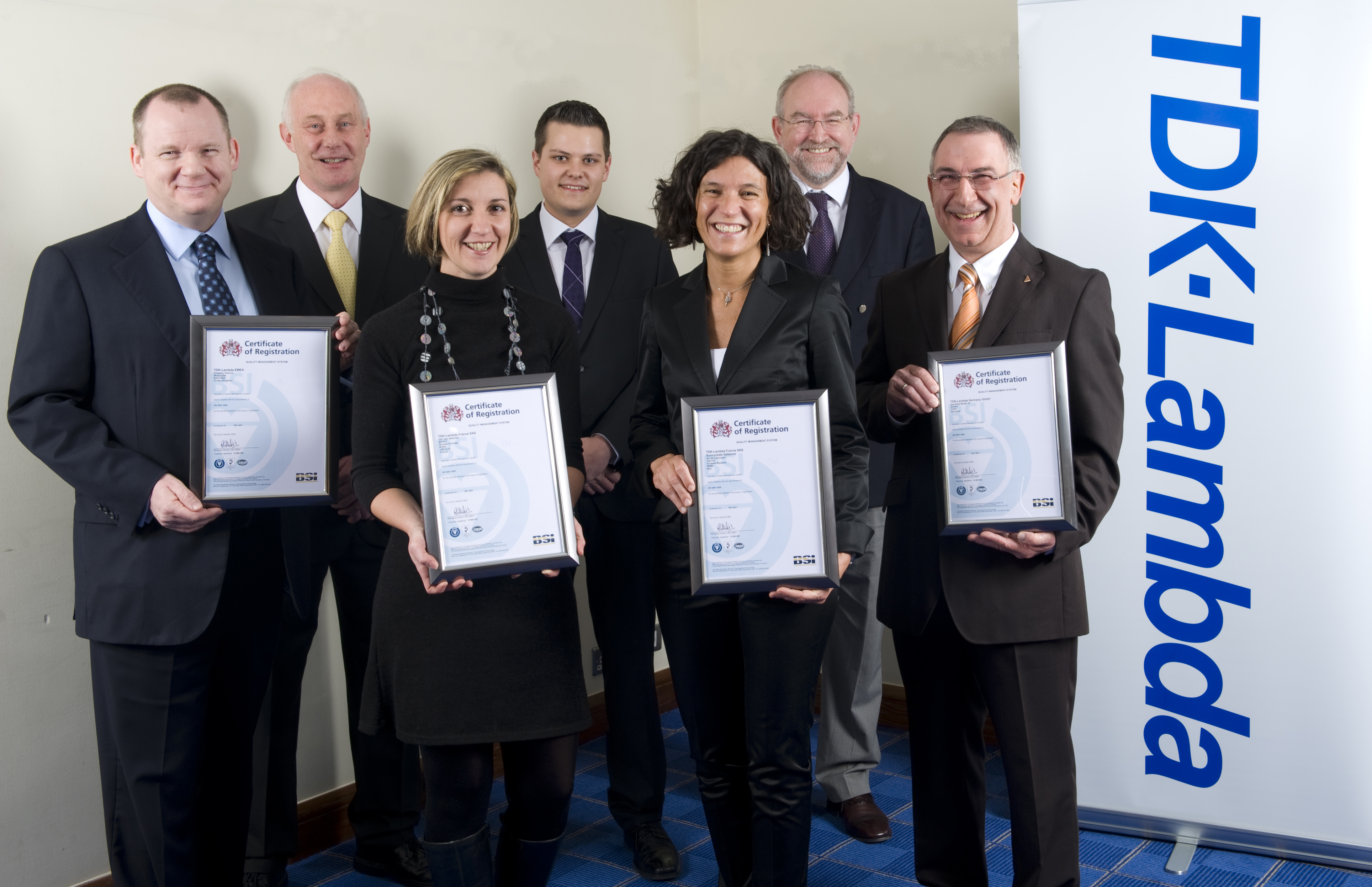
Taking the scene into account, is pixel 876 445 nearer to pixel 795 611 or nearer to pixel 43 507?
pixel 795 611

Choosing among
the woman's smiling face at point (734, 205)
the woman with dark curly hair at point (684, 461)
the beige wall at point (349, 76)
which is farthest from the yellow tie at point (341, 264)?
the woman's smiling face at point (734, 205)

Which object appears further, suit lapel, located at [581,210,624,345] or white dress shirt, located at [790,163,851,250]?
white dress shirt, located at [790,163,851,250]

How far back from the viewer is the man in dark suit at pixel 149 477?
212 cm

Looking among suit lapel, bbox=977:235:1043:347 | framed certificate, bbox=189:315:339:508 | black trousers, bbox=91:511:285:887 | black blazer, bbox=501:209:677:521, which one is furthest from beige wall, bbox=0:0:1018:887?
suit lapel, bbox=977:235:1043:347

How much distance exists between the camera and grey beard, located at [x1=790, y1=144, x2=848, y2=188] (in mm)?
3322

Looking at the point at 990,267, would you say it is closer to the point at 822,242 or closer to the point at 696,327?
the point at 696,327

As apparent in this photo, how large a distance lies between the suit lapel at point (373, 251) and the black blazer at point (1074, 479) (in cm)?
152

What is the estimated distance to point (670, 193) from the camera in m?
2.36

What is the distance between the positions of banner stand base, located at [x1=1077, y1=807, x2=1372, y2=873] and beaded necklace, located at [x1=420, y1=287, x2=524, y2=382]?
1971mm

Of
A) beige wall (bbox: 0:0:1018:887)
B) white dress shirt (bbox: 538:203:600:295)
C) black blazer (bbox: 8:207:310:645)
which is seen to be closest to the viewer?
black blazer (bbox: 8:207:310:645)

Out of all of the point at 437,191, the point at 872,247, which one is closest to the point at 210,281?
the point at 437,191

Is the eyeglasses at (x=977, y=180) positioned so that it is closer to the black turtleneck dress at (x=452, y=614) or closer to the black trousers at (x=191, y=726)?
the black turtleneck dress at (x=452, y=614)

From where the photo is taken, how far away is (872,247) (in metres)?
3.31

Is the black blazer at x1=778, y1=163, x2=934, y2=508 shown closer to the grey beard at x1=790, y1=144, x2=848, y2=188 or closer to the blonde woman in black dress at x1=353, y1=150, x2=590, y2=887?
the grey beard at x1=790, y1=144, x2=848, y2=188
